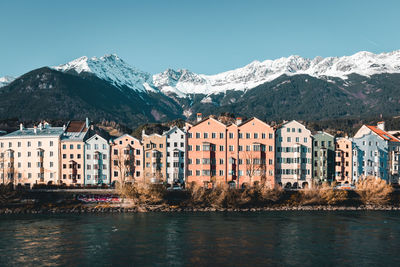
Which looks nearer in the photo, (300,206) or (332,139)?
(300,206)

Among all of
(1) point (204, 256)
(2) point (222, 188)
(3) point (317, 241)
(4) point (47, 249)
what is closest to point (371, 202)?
(2) point (222, 188)

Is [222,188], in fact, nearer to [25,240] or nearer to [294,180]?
[294,180]

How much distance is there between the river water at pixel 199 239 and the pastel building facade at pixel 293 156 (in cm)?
2687

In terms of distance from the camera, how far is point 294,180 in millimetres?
120875

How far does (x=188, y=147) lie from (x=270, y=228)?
45.1 meters

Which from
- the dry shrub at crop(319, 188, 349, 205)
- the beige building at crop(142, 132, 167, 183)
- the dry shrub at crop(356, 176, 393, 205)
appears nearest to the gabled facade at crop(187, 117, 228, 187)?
the beige building at crop(142, 132, 167, 183)

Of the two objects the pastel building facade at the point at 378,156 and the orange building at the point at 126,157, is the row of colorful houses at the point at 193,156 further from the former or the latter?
the pastel building facade at the point at 378,156

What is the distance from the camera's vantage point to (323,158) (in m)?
125

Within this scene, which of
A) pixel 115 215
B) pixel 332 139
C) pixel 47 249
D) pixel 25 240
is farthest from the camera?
pixel 332 139

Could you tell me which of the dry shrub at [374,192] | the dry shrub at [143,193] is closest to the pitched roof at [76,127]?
the dry shrub at [143,193]

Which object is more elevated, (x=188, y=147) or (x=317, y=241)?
(x=188, y=147)

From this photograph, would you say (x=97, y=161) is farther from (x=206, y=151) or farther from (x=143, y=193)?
(x=206, y=151)

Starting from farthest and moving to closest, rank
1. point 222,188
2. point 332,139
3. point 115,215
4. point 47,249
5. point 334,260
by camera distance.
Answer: point 332,139 < point 222,188 < point 115,215 < point 47,249 < point 334,260

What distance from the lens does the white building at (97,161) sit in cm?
12288
